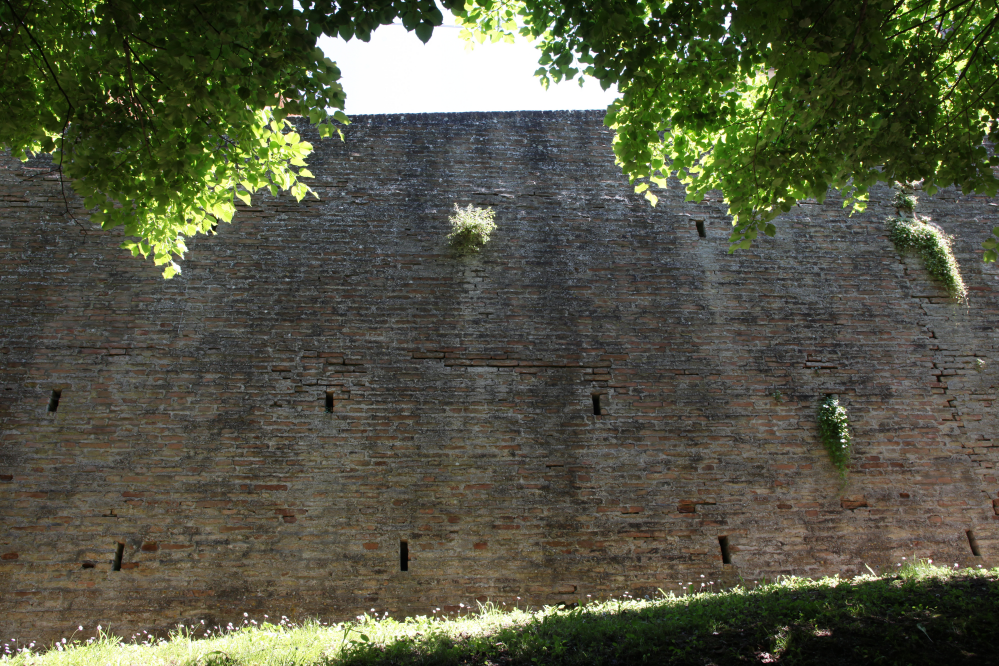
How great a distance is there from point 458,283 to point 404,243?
2.76 feet

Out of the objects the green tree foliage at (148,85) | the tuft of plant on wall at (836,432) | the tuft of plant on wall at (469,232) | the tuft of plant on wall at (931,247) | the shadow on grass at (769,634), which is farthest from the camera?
the tuft of plant on wall at (931,247)

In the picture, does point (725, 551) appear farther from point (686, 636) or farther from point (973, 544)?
point (973, 544)

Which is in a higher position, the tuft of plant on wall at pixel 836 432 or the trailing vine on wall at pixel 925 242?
the trailing vine on wall at pixel 925 242

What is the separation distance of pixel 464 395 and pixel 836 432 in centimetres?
412

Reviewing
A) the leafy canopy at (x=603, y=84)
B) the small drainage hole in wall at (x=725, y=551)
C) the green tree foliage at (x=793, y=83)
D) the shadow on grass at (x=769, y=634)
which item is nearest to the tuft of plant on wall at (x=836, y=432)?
the small drainage hole in wall at (x=725, y=551)

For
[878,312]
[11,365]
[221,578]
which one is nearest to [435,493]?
[221,578]

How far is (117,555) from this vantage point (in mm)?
5746

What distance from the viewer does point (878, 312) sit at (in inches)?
289

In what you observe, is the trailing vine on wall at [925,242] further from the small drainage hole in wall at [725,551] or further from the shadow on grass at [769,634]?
the small drainage hole in wall at [725,551]

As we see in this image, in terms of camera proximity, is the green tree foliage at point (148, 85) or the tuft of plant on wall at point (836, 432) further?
the tuft of plant on wall at point (836, 432)

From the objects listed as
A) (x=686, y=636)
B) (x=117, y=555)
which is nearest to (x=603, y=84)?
(x=686, y=636)

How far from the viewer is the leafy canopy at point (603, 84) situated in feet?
12.0

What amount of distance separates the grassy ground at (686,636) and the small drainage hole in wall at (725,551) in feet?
2.73

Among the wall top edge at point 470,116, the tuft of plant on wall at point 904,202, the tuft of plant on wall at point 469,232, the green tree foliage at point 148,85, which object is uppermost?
the wall top edge at point 470,116
